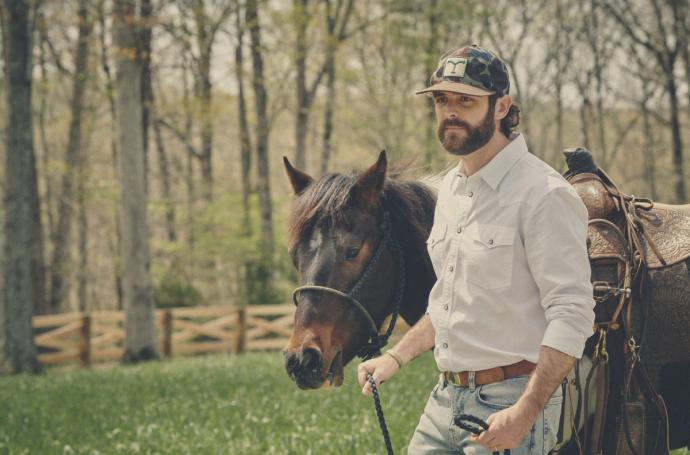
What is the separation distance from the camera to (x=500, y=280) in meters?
2.46

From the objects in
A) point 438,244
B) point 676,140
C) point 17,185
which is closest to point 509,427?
point 438,244

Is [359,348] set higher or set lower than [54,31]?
lower

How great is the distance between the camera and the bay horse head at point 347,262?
296cm

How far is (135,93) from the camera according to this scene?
1545 centimetres

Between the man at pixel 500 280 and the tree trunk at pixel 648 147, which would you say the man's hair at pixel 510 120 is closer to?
the man at pixel 500 280

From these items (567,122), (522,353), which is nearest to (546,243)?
(522,353)

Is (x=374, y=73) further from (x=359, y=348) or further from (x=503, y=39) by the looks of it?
(x=359, y=348)

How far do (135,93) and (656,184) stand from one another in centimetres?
2464

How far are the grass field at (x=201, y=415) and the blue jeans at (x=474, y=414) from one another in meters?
3.48

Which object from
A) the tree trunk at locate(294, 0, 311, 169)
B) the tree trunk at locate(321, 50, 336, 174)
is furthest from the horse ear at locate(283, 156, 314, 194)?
the tree trunk at locate(321, 50, 336, 174)

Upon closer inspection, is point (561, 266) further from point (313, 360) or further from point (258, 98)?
point (258, 98)

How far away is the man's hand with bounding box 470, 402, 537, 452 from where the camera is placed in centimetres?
225

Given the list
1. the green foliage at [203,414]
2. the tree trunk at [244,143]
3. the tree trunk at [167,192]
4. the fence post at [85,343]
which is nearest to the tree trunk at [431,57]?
the tree trunk at [244,143]

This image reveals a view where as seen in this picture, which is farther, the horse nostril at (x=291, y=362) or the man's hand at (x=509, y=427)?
the horse nostril at (x=291, y=362)
